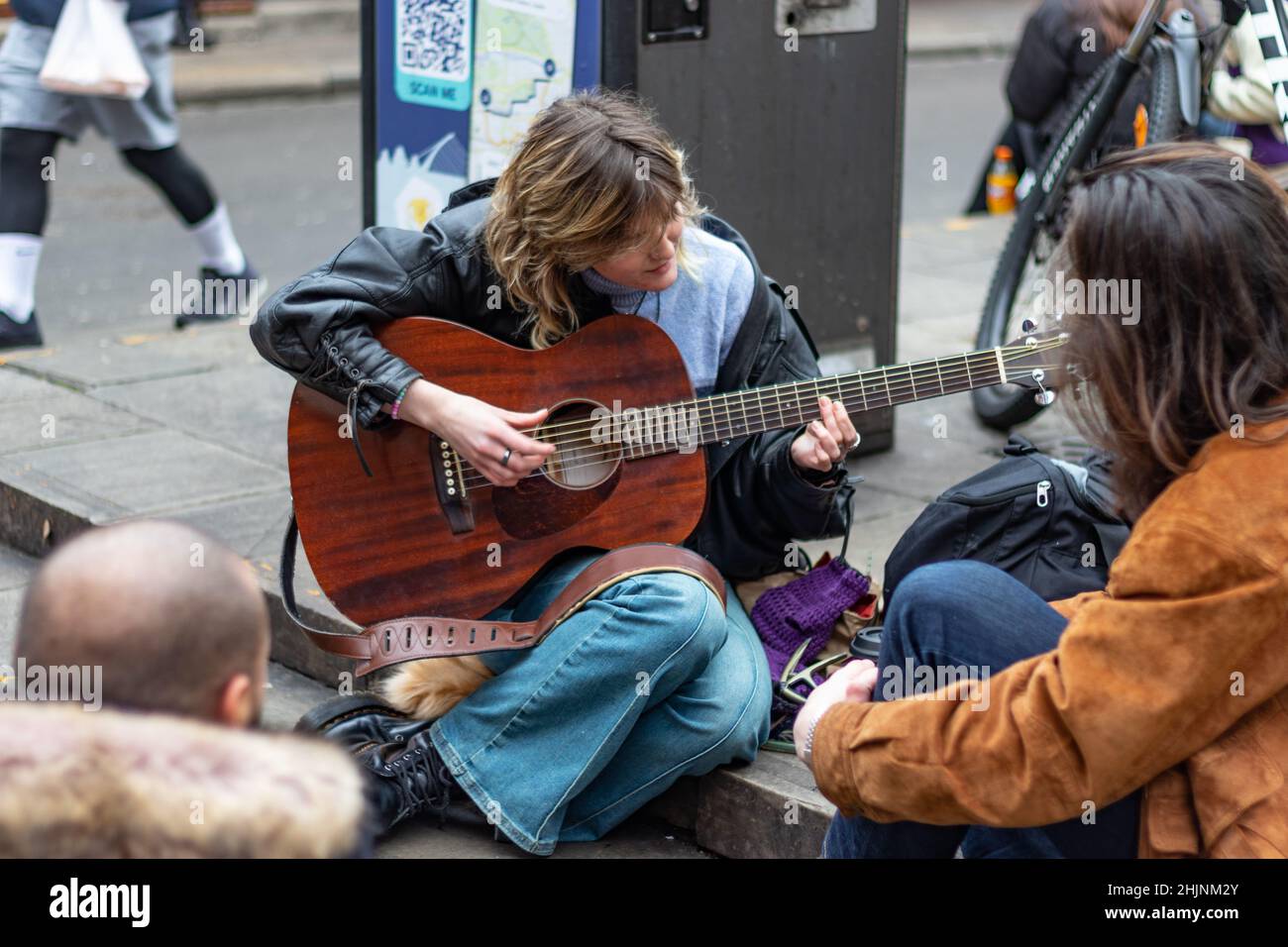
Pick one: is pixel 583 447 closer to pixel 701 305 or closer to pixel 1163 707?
pixel 701 305

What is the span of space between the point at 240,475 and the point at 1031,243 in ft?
7.86

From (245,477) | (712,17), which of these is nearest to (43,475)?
(245,477)

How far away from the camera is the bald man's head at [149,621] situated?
1.55m

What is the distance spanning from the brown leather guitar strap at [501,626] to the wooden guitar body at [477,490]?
3.7 inches

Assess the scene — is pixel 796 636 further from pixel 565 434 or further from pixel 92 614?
pixel 92 614

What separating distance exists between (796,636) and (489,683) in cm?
60

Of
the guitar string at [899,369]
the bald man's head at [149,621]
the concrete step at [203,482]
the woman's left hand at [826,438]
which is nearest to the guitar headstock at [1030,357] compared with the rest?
the guitar string at [899,369]

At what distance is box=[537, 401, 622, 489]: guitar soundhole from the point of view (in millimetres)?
3098

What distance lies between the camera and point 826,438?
295 cm

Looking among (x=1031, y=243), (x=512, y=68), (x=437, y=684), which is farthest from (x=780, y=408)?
(x=1031, y=243)

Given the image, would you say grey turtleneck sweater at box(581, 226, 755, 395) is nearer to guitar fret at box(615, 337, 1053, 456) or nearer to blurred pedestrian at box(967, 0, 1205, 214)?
guitar fret at box(615, 337, 1053, 456)

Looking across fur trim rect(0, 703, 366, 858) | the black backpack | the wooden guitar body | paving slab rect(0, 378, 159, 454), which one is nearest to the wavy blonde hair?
the wooden guitar body

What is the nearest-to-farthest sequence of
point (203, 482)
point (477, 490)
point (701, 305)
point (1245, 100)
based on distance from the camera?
point (477, 490)
point (701, 305)
point (203, 482)
point (1245, 100)

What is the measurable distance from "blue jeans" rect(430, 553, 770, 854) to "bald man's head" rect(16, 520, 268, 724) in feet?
3.99
